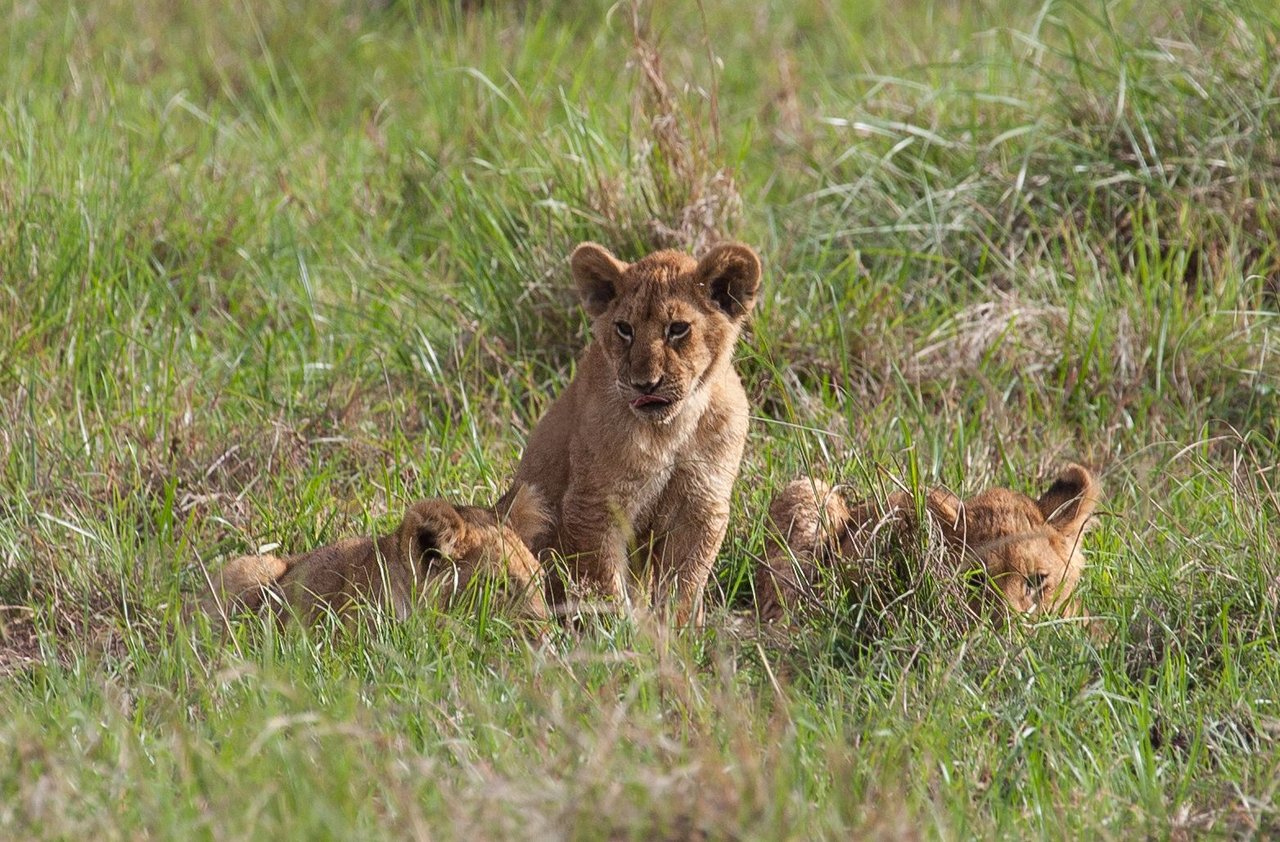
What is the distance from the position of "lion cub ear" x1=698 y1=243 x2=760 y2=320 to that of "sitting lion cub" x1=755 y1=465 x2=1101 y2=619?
588 mm

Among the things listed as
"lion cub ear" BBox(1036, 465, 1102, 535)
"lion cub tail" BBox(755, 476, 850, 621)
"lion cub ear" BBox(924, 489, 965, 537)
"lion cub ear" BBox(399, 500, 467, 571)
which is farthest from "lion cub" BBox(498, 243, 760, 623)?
"lion cub ear" BBox(1036, 465, 1102, 535)

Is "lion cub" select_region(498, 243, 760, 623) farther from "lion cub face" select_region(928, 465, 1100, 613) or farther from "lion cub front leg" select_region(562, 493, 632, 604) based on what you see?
"lion cub face" select_region(928, 465, 1100, 613)

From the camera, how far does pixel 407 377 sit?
21.0ft

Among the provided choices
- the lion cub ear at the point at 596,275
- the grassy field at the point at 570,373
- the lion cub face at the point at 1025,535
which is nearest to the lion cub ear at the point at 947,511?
the lion cub face at the point at 1025,535

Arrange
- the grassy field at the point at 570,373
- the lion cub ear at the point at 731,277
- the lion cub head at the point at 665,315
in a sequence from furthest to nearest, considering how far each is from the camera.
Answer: the lion cub ear at the point at 731,277 → the lion cub head at the point at 665,315 → the grassy field at the point at 570,373

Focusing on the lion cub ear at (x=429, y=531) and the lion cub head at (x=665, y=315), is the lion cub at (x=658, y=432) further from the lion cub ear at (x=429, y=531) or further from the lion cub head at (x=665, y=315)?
the lion cub ear at (x=429, y=531)

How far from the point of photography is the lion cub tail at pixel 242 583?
4.75 m

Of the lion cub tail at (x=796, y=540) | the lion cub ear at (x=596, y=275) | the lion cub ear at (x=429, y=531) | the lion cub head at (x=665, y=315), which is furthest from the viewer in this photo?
the lion cub ear at (x=596, y=275)

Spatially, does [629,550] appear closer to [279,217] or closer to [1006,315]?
[1006,315]

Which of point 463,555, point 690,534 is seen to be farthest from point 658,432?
point 463,555

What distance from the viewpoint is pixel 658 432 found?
5.04 metres

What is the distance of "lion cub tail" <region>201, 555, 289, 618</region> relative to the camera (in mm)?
4750

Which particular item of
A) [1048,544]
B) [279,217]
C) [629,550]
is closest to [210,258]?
[279,217]

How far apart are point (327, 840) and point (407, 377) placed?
11.6ft
